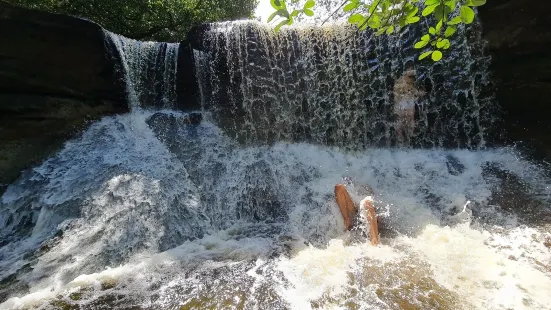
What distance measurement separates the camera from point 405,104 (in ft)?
22.4

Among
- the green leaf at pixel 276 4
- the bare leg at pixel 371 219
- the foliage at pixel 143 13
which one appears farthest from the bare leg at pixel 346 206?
the foliage at pixel 143 13

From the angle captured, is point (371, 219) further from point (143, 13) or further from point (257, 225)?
point (143, 13)

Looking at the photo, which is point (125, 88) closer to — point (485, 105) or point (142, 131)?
point (142, 131)

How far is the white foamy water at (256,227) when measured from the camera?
297 cm

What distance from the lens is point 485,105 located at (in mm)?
6375

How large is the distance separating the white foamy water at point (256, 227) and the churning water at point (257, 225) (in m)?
0.02

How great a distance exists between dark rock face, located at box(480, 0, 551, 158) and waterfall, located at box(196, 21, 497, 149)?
33.9 inches

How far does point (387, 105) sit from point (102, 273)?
5747 mm

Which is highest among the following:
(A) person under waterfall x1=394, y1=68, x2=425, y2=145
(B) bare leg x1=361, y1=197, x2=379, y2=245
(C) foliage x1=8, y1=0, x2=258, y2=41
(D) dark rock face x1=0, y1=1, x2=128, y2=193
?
(C) foliage x1=8, y1=0, x2=258, y2=41

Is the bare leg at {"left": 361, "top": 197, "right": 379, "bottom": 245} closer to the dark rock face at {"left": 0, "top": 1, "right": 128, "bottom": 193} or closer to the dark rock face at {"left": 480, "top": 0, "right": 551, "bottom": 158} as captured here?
the dark rock face at {"left": 480, "top": 0, "right": 551, "bottom": 158}

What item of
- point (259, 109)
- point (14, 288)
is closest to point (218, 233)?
point (14, 288)

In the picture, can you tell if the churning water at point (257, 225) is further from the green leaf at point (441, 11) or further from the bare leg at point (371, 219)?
the green leaf at point (441, 11)

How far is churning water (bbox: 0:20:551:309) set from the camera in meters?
2.97

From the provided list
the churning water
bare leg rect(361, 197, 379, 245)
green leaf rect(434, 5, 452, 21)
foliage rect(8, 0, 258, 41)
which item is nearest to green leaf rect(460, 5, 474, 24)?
green leaf rect(434, 5, 452, 21)
